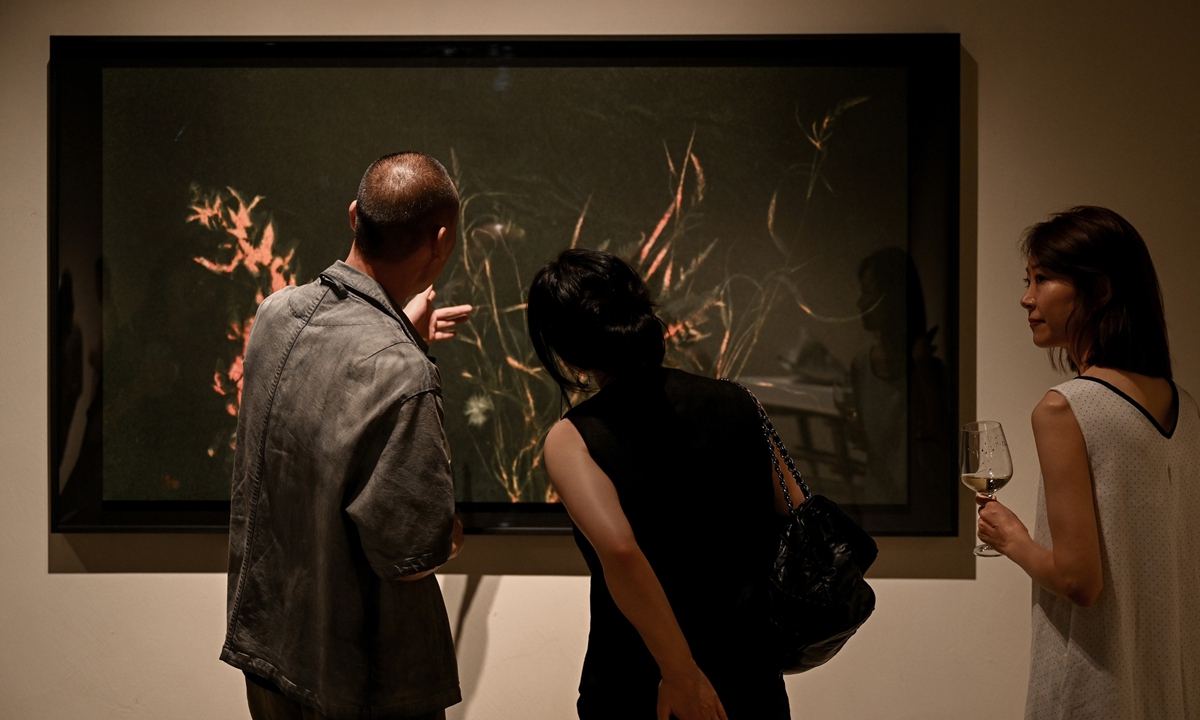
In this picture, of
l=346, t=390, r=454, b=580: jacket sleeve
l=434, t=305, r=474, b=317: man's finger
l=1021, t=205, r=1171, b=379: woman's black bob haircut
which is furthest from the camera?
l=434, t=305, r=474, b=317: man's finger

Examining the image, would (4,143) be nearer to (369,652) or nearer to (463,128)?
(463,128)

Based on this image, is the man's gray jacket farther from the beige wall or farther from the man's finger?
the beige wall

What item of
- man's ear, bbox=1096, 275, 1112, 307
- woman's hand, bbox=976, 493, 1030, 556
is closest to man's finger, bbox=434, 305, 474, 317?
woman's hand, bbox=976, 493, 1030, 556

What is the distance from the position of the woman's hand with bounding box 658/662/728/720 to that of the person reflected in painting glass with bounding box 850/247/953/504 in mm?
1054

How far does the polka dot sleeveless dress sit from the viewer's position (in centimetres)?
150

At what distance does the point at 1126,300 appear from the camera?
1.52 metres

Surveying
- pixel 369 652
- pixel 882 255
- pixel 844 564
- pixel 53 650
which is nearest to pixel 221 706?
pixel 53 650

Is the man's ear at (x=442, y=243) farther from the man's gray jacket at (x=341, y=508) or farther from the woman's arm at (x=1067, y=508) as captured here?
the woman's arm at (x=1067, y=508)

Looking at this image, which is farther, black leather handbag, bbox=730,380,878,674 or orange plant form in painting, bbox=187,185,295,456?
orange plant form in painting, bbox=187,185,295,456

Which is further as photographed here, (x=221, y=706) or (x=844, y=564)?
(x=221, y=706)

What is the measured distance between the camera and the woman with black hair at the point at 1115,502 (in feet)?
4.90

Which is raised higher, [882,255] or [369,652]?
[882,255]

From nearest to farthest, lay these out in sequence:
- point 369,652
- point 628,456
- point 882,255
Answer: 1. point 628,456
2. point 369,652
3. point 882,255

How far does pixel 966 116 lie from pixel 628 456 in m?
1.48
